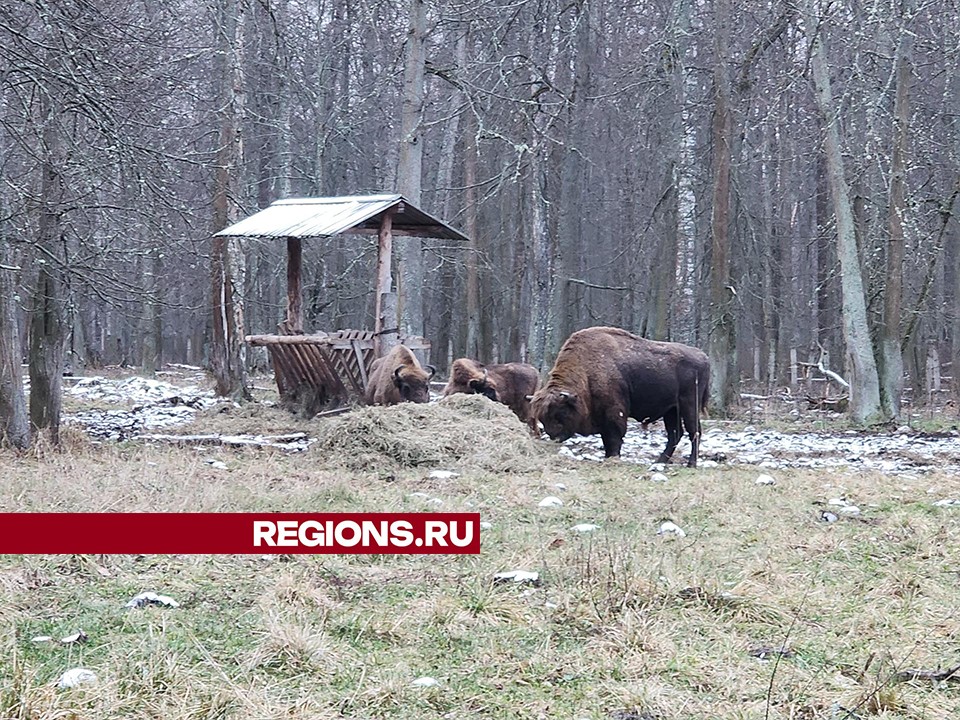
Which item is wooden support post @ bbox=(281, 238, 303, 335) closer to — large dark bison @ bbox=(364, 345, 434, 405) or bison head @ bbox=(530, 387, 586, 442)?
large dark bison @ bbox=(364, 345, 434, 405)

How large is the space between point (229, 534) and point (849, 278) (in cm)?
1341

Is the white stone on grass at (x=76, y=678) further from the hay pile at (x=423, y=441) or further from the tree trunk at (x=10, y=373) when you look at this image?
the tree trunk at (x=10, y=373)

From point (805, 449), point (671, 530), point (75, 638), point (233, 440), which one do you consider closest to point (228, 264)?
point (233, 440)

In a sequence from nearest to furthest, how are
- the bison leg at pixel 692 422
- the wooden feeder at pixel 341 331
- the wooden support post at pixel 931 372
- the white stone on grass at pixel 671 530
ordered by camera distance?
1. the white stone on grass at pixel 671 530
2. the bison leg at pixel 692 422
3. the wooden feeder at pixel 341 331
4. the wooden support post at pixel 931 372

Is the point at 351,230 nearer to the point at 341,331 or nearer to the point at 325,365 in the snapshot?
the point at 341,331

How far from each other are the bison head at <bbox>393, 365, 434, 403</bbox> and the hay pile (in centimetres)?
245

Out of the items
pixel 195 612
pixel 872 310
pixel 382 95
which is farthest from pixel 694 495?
pixel 382 95

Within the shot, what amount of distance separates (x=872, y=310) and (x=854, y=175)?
3.45 meters

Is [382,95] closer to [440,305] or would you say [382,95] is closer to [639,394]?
[440,305]

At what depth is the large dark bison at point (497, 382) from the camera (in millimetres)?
17359

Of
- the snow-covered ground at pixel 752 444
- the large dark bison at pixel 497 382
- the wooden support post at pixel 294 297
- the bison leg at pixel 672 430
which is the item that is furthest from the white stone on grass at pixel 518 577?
the wooden support post at pixel 294 297

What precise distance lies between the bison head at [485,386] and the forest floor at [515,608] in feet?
22.6

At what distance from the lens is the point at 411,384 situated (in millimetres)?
15977

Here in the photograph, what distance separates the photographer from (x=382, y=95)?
33000 mm
